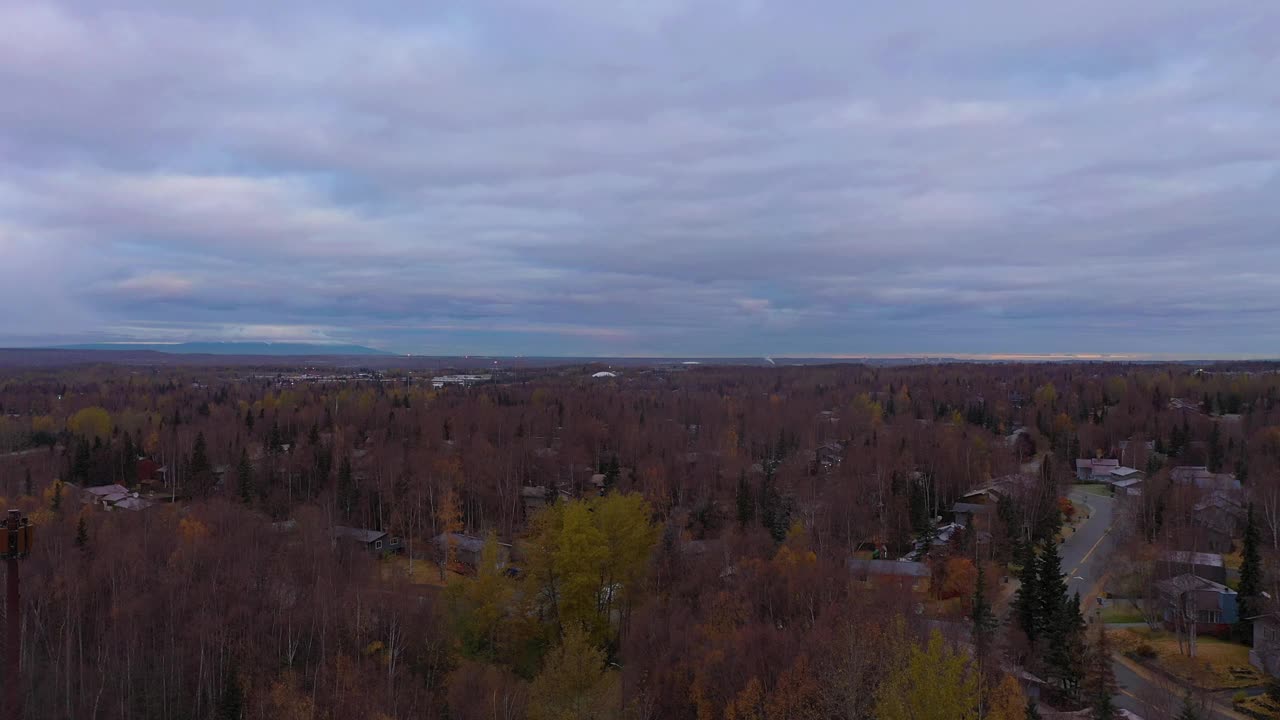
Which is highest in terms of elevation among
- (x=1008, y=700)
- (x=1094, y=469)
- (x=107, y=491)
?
(x=1008, y=700)

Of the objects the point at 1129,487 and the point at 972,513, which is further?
the point at 1129,487

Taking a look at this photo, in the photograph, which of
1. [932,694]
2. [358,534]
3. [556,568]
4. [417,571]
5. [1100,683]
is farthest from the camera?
[358,534]

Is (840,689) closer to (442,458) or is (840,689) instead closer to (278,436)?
(442,458)

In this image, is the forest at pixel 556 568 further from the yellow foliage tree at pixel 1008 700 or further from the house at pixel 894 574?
the house at pixel 894 574

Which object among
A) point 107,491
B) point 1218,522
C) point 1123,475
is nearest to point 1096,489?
point 1123,475

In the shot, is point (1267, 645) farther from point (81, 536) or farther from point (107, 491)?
point (107, 491)

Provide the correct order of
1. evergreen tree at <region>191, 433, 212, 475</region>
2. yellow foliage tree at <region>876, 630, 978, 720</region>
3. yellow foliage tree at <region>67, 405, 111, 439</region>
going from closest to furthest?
yellow foliage tree at <region>876, 630, 978, 720</region> → evergreen tree at <region>191, 433, 212, 475</region> → yellow foliage tree at <region>67, 405, 111, 439</region>

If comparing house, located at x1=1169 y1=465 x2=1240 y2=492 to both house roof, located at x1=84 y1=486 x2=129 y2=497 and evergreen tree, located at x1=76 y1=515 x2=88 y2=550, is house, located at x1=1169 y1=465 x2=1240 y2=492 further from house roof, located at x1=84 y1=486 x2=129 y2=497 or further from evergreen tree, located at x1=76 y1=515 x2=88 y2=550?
house roof, located at x1=84 y1=486 x2=129 y2=497

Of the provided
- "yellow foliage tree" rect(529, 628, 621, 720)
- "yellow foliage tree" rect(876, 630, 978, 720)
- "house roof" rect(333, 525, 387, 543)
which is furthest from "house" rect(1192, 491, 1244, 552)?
"house roof" rect(333, 525, 387, 543)
